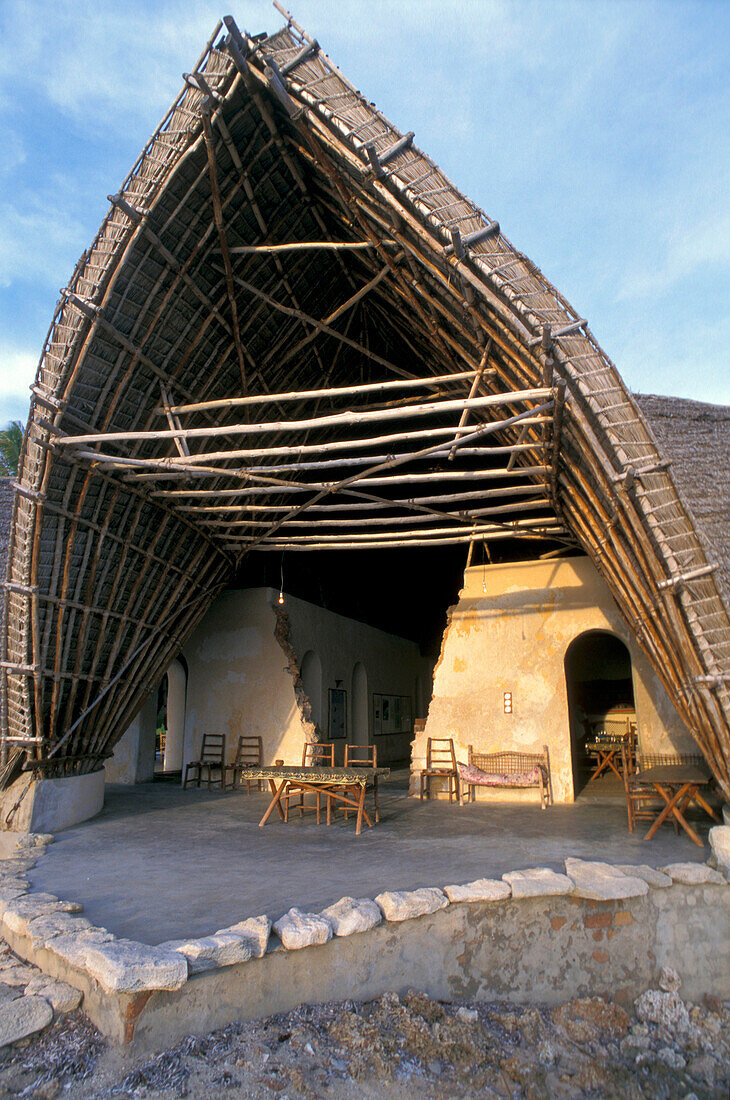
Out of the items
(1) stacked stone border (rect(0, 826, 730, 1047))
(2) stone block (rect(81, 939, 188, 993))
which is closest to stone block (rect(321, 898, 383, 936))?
(1) stacked stone border (rect(0, 826, 730, 1047))

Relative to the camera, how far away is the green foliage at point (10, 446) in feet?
62.4

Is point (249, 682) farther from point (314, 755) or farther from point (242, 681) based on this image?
point (314, 755)

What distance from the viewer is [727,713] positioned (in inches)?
219

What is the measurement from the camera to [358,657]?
1542 cm

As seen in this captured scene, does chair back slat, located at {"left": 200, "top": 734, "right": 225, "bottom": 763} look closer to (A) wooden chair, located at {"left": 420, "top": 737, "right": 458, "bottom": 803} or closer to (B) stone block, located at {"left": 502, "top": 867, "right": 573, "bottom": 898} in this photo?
(A) wooden chair, located at {"left": 420, "top": 737, "right": 458, "bottom": 803}

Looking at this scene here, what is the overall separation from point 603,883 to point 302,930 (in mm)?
2373

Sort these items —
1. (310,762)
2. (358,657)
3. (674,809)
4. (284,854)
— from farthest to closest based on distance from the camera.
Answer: (358,657), (310,762), (674,809), (284,854)

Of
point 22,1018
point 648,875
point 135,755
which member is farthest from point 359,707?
point 22,1018

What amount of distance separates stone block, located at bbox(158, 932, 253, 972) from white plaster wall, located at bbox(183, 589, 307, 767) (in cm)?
778

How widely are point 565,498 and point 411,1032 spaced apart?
19.0 ft

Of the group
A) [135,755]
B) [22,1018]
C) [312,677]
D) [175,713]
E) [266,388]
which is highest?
[266,388]

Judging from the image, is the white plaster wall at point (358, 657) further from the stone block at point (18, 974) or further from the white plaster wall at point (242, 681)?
the stone block at point (18, 974)

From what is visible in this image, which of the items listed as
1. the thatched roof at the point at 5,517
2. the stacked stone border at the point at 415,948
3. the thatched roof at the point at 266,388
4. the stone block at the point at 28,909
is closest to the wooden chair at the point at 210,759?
the thatched roof at the point at 266,388

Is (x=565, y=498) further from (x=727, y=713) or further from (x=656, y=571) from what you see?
(x=727, y=713)
